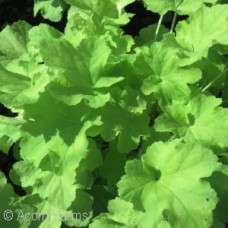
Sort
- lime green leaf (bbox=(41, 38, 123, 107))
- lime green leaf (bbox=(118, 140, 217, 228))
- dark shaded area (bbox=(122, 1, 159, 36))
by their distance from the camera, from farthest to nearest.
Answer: dark shaded area (bbox=(122, 1, 159, 36)) → lime green leaf (bbox=(41, 38, 123, 107)) → lime green leaf (bbox=(118, 140, 217, 228))

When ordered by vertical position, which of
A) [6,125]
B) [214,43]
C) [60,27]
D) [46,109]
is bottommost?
[60,27]

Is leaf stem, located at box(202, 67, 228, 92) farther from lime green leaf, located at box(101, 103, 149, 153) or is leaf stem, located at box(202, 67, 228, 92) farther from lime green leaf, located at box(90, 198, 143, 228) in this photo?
lime green leaf, located at box(90, 198, 143, 228)

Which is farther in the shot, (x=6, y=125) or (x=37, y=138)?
(x=6, y=125)

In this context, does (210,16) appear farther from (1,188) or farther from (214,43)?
(1,188)

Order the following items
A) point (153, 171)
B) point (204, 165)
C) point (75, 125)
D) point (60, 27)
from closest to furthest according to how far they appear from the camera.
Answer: point (204, 165) → point (153, 171) → point (75, 125) → point (60, 27)

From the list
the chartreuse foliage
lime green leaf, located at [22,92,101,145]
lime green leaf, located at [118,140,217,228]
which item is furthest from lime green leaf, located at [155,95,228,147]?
lime green leaf, located at [22,92,101,145]

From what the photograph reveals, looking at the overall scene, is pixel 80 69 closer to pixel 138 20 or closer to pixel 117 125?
pixel 117 125

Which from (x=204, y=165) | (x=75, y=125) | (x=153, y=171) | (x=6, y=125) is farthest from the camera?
(x=6, y=125)

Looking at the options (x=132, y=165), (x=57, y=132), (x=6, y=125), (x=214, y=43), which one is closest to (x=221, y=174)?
(x=132, y=165)
